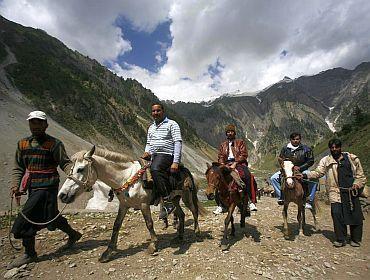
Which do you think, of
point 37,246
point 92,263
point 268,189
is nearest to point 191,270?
point 92,263

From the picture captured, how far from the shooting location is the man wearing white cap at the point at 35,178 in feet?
22.2

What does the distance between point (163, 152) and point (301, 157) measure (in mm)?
4701

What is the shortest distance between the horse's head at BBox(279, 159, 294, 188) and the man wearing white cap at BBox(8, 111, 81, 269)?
6.08 m

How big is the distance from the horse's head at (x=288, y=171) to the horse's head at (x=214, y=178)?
1.98 m

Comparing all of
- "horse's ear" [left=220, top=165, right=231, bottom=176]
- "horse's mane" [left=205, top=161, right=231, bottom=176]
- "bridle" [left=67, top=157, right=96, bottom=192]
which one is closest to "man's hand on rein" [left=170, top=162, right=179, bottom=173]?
"horse's mane" [left=205, top=161, right=231, bottom=176]

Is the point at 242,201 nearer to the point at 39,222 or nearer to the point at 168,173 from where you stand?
the point at 168,173

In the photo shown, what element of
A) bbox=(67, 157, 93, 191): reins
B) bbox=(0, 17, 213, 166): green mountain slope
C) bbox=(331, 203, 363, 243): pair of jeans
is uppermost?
bbox=(0, 17, 213, 166): green mountain slope

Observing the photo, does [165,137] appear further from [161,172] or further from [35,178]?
[35,178]

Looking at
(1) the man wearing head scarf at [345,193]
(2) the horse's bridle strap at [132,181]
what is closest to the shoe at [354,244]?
(1) the man wearing head scarf at [345,193]

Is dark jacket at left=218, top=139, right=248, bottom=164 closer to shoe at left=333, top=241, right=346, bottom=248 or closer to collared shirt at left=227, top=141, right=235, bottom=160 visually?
collared shirt at left=227, top=141, right=235, bottom=160

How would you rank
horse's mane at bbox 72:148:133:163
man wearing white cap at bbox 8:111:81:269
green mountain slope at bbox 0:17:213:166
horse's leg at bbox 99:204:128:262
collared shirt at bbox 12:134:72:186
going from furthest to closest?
1. green mountain slope at bbox 0:17:213:166
2. horse's mane at bbox 72:148:133:163
3. horse's leg at bbox 99:204:128:262
4. collared shirt at bbox 12:134:72:186
5. man wearing white cap at bbox 8:111:81:269

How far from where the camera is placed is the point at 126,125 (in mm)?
94438

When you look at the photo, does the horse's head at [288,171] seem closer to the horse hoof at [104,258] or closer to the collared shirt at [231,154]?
the collared shirt at [231,154]

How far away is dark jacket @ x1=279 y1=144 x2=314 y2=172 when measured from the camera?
959cm
